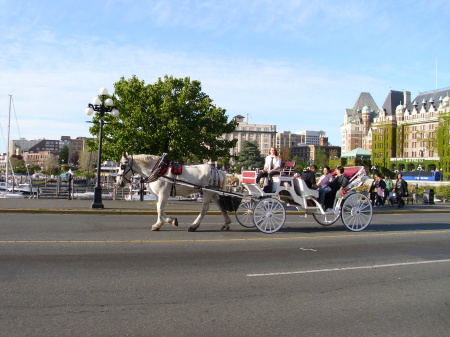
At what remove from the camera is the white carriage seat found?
12.8 meters

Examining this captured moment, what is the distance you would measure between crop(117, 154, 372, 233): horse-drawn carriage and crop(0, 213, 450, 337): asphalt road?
3.34 feet

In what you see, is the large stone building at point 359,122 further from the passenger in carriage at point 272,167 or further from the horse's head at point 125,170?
the horse's head at point 125,170

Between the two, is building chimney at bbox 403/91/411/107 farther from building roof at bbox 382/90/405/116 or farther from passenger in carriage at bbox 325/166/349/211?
passenger in carriage at bbox 325/166/349/211

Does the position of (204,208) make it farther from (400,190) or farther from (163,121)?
(163,121)

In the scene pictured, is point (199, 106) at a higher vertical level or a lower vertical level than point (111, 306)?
higher

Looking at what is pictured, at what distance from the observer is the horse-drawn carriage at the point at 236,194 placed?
12.1m

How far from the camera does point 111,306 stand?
5383 mm

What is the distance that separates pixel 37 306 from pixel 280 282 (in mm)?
3612

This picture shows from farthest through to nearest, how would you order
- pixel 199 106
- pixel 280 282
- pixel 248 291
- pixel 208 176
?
pixel 199 106 → pixel 208 176 → pixel 280 282 → pixel 248 291

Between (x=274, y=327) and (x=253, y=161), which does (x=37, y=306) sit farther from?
(x=253, y=161)

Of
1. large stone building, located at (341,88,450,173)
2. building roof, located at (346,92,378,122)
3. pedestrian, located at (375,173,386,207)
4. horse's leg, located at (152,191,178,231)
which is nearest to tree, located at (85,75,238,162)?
pedestrian, located at (375,173,386,207)

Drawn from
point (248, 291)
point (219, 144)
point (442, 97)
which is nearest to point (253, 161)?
point (442, 97)

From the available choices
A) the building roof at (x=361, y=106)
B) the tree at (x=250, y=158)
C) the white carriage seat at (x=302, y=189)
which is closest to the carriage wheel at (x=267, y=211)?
the white carriage seat at (x=302, y=189)

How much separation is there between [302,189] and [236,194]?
6.71ft
